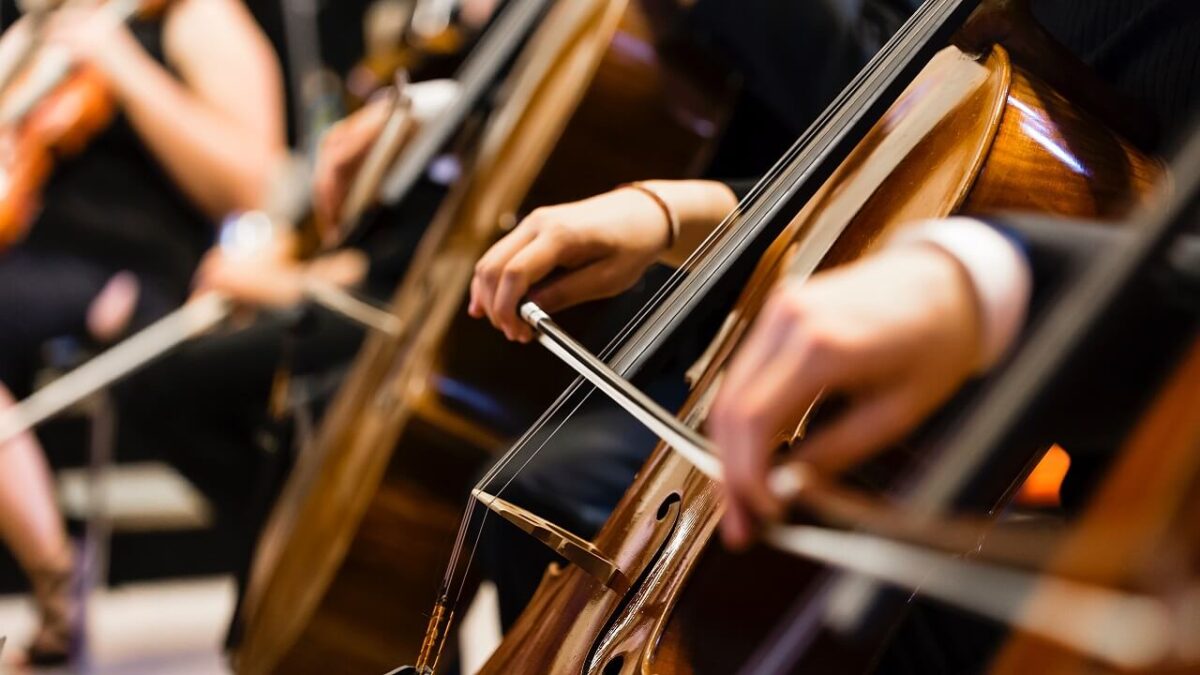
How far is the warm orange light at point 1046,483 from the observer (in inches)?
22.6

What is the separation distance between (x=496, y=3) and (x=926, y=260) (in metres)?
1.08

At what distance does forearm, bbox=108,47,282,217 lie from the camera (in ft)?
4.80

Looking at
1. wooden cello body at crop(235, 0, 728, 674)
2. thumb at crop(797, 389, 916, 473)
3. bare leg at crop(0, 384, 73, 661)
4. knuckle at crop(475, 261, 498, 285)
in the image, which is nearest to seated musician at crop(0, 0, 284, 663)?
bare leg at crop(0, 384, 73, 661)

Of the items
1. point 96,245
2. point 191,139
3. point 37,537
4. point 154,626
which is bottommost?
point 154,626

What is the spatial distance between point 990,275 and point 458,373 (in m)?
0.64

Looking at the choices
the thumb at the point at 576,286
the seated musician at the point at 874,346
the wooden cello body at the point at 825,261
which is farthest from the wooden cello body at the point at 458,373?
the seated musician at the point at 874,346

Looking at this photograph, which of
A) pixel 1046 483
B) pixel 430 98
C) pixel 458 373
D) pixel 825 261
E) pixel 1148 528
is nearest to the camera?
pixel 1148 528

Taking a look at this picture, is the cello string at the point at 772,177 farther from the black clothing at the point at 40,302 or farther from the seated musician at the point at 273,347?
the black clothing at the point at 40,302

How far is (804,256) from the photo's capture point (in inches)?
20.6

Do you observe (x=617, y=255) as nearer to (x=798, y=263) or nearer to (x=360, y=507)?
(x=798, y=263)

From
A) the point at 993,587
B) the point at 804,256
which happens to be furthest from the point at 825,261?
the point at 993,587

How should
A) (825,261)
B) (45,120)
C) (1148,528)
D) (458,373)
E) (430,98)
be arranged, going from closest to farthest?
1. (1148,528)
2. (825,261)
3. (458,373)
4. (430,98)
5. (45,120)

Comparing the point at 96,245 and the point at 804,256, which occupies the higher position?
the point at 804,256

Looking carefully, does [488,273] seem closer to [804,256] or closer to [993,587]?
[804,256]
